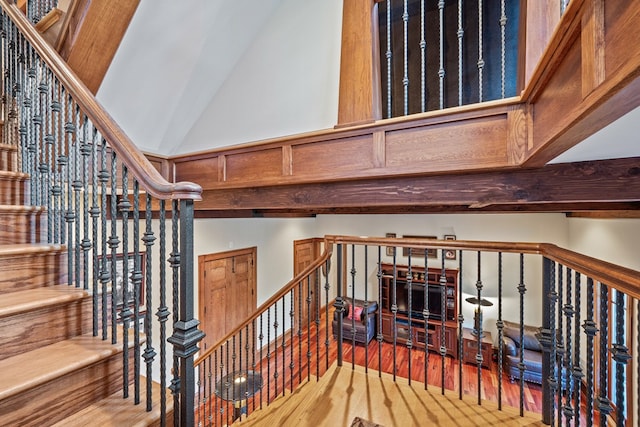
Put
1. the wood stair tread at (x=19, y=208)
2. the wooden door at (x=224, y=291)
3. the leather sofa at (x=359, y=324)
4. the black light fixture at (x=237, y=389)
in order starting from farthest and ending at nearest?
the leather sofa at (x=359, y=324) → the wooden door at (x=224, y=291) → the black light fixture at (x=237, y=389) → the wood stair tread at (x=19, y=208)

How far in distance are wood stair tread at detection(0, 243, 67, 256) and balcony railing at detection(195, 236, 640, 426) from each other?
1.33m

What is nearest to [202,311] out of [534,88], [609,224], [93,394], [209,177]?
[209,177]

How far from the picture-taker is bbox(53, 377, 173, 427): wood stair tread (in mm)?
959

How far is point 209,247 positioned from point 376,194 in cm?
296

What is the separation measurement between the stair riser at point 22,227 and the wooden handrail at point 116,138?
67 centimetres

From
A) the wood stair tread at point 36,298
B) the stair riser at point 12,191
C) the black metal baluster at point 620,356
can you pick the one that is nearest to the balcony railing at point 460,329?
the black metal baluster at point 620,356

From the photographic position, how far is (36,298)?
3.68 feet

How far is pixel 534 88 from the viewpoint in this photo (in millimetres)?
1292

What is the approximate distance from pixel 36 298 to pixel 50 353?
23 centimetres

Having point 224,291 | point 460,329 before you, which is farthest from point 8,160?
point 224,291

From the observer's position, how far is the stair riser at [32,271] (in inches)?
47.5

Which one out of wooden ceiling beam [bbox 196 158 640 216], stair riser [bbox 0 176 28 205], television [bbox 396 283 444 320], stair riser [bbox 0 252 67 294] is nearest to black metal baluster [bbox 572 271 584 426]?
wooden ceiling beam [bbox 196 158 640 216]

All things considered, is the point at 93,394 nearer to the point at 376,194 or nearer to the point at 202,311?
the point at 376,194

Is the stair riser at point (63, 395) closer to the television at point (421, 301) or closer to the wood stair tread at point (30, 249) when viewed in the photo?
the wood stair tread at point (30, 249)
